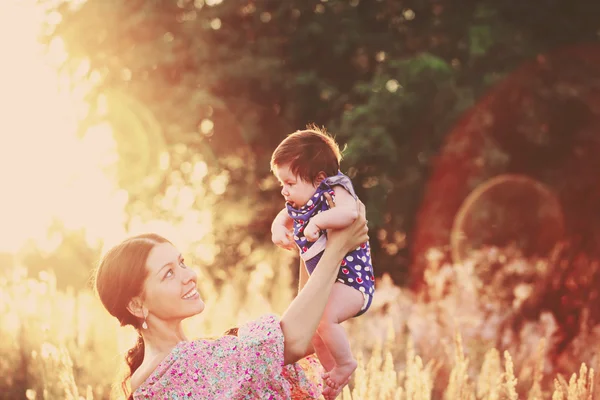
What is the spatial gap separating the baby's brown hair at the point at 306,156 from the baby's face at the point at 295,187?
0.05 feet

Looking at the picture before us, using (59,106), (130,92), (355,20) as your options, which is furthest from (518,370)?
(59,106)

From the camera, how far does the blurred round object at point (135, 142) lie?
9586 mm

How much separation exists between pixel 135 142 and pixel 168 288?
23.4 feet

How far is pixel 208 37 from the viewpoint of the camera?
957 cm

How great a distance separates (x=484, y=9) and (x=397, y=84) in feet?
5.00

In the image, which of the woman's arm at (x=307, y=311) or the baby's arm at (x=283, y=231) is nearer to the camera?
the woman's arm at (x=307, y=311)

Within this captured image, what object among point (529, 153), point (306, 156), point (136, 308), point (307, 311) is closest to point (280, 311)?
point (529, 153)

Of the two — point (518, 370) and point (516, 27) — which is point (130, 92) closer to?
point (516, 27)

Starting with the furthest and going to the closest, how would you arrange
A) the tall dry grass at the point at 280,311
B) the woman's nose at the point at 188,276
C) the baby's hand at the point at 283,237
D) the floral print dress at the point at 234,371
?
the tall dry grass at the point at 280,311 → the baby's hand at the point at 283,237 → the woman's nose at the point at 188,276 → the floral print dress at the point at 234,371

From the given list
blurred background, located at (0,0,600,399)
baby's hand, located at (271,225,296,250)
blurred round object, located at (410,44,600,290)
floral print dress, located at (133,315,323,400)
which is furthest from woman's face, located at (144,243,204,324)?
blurred round object, located at (410,44,600,290)

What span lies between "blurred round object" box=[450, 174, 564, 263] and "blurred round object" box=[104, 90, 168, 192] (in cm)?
401

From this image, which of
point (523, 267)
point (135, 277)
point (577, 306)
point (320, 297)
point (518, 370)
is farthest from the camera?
point (523, 267)

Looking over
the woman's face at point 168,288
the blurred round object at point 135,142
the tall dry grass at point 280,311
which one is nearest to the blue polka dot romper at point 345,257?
the woman's face at point 168,288

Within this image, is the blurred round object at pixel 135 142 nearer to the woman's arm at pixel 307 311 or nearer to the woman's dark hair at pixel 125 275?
the woman's dark hair at pixel 125 275
